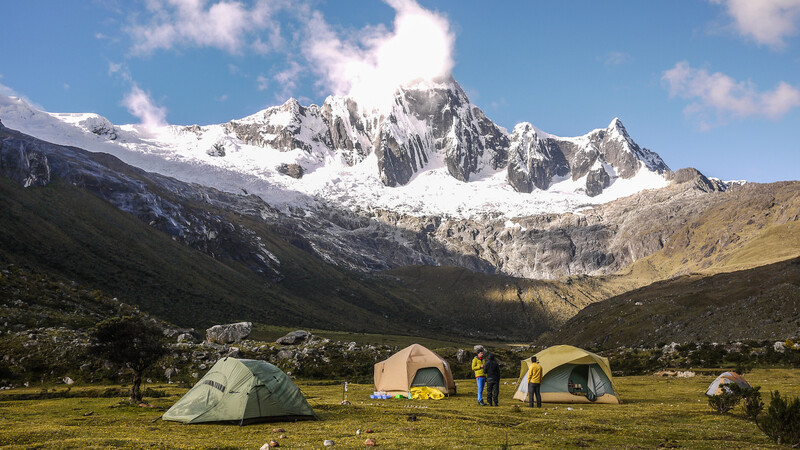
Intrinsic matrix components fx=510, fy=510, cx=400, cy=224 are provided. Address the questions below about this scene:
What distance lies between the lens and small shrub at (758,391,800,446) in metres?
17.8

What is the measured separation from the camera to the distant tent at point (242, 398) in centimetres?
2675

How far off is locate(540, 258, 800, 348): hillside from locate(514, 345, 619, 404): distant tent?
43500 mm

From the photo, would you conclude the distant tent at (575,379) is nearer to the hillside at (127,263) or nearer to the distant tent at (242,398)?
the distant tent at (242,398)

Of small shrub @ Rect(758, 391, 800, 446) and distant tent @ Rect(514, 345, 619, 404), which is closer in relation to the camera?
small shrub @ Rect(758, 391, 800, 446)

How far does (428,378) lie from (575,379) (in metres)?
11.3

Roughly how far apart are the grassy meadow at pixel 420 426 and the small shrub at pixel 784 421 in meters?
0.78

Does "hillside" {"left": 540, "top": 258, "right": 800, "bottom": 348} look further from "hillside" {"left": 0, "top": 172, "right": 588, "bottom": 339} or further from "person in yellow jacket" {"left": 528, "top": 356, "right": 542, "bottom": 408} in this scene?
"hillside" {"left": 0, "top": 172, "right": 588, "bottom": 339}

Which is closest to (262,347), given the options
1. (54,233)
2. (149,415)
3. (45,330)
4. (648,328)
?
(45,330)

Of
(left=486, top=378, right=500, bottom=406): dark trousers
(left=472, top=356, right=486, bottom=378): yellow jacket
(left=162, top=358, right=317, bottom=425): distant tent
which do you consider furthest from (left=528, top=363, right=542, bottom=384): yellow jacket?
(left=162, top=358, right=317, bottom=425): distant tent

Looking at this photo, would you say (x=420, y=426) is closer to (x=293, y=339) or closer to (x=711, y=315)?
(x=293, y=339)

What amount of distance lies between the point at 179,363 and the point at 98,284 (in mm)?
84386

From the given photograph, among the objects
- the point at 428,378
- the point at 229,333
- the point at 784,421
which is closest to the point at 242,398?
the point at 428,378

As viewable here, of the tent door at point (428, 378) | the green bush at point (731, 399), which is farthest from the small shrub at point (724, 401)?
the tent door at point (428, 378)

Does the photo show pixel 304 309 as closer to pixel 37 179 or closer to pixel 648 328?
pixel 37 179
